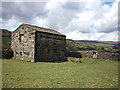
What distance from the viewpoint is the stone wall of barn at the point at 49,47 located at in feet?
55.2

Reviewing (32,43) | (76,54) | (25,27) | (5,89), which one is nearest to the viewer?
(5,89)

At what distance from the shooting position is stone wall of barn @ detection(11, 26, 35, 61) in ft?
54.8

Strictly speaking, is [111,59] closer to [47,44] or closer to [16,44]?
[47,44]

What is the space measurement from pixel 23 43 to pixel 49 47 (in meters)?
5.54

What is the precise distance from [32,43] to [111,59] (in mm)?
17012

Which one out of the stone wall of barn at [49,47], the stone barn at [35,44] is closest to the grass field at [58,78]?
the stone barn at [35,44]

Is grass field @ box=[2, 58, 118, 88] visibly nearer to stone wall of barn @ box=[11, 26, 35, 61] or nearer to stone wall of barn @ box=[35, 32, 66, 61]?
stone wall of barn @ box=[11, 26, 35, 61]

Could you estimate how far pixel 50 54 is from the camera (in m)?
19.0

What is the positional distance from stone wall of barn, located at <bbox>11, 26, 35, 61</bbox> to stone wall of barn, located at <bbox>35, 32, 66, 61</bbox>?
1055 millimetres

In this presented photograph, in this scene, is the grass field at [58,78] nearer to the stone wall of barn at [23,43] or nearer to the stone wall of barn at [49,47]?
the stone wall of barn at [23,43]

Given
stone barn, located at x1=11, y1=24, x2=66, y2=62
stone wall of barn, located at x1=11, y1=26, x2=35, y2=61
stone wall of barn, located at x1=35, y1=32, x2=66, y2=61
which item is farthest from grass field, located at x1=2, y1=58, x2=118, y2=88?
stone wall of barn, located at x1=35, y1=32, x2=66, y2=61

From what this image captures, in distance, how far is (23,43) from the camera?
18.3 metres

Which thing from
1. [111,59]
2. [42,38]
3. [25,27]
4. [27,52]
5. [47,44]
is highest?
[25,27]

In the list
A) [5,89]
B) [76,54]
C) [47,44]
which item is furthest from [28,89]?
[76,54]
